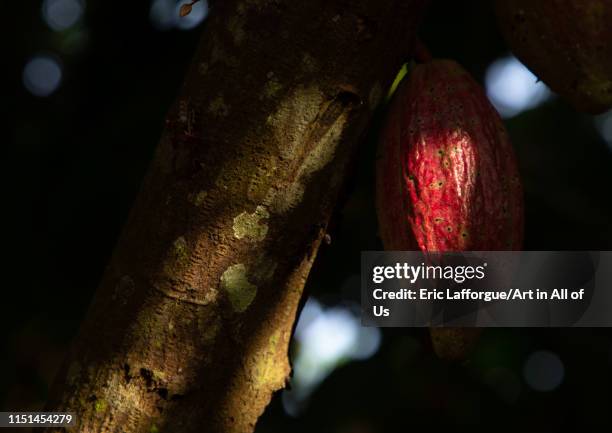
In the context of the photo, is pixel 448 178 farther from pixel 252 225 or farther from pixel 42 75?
pixel 42 75

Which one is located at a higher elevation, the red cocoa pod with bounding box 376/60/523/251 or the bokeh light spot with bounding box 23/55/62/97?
the bokeh light spot with bounding box 23/55/62/97

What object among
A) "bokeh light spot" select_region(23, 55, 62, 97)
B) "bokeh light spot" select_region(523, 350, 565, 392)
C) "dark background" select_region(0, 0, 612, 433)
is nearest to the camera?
"dark background" select_region(0, 0, 612, 433)

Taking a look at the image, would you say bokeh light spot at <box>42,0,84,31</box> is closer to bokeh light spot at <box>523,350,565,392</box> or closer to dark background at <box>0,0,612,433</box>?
dark background at <box>0,0,612,433</box>

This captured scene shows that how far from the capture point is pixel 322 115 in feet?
2.82

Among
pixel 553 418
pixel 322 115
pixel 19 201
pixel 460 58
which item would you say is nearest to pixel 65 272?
pixel 19 201

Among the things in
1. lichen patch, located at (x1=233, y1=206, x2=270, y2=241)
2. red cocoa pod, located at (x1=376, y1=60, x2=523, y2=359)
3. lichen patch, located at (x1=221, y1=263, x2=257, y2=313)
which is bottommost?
lichen patch, located at (x1=221, y1=263, x2=257, y2=313)

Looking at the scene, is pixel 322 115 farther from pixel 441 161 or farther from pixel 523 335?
pixel 523 335

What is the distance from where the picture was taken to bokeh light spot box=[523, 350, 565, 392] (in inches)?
90.7

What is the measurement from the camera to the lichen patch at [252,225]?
2.77 ft

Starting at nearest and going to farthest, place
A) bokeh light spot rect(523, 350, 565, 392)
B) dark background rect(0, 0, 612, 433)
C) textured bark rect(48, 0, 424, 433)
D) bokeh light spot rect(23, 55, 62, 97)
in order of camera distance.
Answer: textured bark rect(48, 0, 424, 433) → dark background rect(0, 0, 612, 433) → bokeh light spot rect(23, 55, 62, 97) → bokeh light spot rect(523, 350, 565, 392)

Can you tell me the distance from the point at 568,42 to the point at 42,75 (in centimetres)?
163

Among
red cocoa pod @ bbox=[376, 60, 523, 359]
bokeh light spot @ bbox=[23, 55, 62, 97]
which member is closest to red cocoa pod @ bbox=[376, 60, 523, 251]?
red cocoa pod @ bbox=[376, 60, 523, 359]

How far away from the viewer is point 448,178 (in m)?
0.91

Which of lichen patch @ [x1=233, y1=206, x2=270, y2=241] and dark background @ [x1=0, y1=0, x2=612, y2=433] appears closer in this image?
lichen patch @ [x1=233, y1=206, x2=270, y2=241]
